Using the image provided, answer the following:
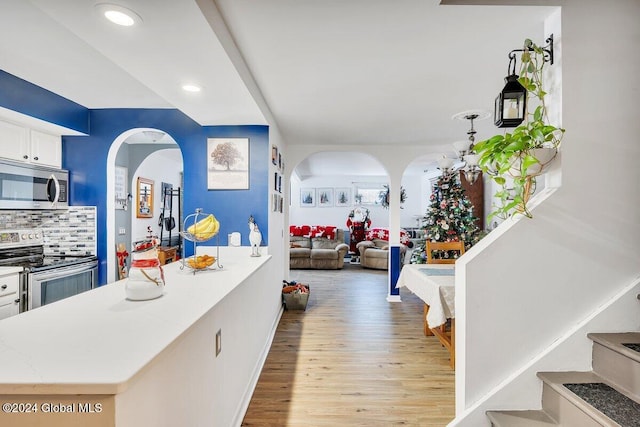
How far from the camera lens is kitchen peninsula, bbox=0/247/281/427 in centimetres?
77

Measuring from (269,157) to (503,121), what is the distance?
6.98ft

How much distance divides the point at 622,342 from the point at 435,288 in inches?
48.4

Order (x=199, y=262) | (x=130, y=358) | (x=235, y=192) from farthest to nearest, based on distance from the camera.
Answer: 1. (x=235, y=192)
2. (x=199, y=262)
3. (x=130, y=358)

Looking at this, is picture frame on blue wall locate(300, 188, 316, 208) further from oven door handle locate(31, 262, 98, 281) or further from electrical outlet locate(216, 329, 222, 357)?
electrical outlet locate(216, 329, 222, 357)

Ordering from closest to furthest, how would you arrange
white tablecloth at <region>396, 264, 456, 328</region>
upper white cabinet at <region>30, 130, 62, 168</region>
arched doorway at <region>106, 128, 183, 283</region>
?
white tablecloth at <region>396, 264, 456, 328</region> → upper white cabinet at <region>30, 130, 62, 168</region> → arched doorway at <region>106, 128, 183, 283</region>

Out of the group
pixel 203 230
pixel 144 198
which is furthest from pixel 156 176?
pixel 203 230

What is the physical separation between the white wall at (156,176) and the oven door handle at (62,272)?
1837mm

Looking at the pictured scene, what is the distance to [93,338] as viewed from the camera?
100 cm

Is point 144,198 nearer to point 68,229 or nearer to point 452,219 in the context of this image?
point 68,229

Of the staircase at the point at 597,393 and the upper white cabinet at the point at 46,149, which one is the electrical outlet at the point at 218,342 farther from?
the upper white cabinet at the point at 46,149

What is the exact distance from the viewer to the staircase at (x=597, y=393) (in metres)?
1.25

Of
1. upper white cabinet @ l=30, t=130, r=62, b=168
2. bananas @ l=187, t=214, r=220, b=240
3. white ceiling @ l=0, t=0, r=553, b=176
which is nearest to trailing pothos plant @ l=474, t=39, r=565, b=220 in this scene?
white ceiling @ l=0, t=0, r=553, b=176

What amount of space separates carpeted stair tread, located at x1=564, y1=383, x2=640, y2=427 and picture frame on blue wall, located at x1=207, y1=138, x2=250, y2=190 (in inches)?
111

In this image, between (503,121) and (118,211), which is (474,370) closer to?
(503,121)
